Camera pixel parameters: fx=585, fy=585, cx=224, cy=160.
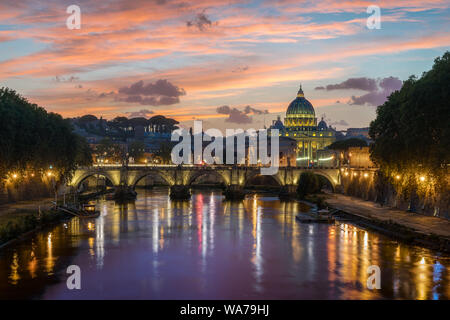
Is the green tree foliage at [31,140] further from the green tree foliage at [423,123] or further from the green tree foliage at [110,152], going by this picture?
the green tree foliage at [110,152]

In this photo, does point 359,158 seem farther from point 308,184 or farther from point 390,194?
point 390,194

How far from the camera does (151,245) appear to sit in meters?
51.7

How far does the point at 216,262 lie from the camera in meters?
44.2

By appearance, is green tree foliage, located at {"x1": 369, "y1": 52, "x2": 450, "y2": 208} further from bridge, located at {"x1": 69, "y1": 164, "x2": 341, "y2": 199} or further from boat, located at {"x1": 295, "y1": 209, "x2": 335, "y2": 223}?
bridge, located at {"x1": 69, "y1": 164, "x2": 341, "y2": 199}

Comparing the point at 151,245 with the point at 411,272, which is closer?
the point at 411,272


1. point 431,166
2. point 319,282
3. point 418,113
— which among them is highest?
point 418,113

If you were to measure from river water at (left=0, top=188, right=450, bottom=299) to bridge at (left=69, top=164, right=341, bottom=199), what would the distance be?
35656mm

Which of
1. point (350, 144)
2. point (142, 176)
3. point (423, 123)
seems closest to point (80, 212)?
point (142, 176)

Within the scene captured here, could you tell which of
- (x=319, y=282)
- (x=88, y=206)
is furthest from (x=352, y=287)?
(x=88, y=206)

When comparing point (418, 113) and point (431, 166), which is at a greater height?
point (418, 113)

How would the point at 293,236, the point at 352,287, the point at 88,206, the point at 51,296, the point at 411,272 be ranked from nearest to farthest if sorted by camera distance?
the point at 51,296, the point at 352,287, the point at 411,272, the point at 293,236, the point at 88,206

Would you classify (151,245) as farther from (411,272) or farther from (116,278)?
(411,272)

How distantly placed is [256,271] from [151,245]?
1388cm

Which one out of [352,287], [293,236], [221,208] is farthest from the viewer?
[221,208]
